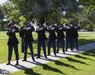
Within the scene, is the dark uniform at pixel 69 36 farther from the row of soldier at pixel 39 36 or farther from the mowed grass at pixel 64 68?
the mowed grass at pixel 64 68

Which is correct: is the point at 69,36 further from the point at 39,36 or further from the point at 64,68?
the point at 64,68

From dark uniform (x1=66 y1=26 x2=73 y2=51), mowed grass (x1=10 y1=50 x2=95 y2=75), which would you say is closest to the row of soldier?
dark uniform (x1=66 y1=26 x2=73 y2=51)

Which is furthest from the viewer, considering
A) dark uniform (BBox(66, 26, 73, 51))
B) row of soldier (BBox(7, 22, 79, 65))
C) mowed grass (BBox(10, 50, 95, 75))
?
dark uniform (BBox(66, 26, 73, 51))

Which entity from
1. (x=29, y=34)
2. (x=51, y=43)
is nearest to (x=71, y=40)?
(x=51, y=43)

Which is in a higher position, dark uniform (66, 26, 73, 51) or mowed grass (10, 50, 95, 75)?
dark uniform (66, 26, 73, 51)

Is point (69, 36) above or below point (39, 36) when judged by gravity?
below

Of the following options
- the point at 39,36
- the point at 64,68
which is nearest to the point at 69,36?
the point at 39,36

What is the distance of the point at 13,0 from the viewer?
3306 cm

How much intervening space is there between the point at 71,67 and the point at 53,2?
1983 centimetres

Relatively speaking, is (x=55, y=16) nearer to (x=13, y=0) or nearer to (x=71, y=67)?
(x=13, y=0)

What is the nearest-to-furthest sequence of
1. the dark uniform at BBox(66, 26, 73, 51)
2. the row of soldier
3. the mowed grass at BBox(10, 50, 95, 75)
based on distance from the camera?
the mowed grass at BBox(10, 50, 95, 75) → the row of soldier → the dark uniform at BBox(66, 26, 73, 51)

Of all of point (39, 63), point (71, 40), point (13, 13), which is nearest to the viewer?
point (39, 63)

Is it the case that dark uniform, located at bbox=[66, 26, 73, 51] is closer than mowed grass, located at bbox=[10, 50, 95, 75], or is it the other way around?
mowed grass, located at bbox=[10, 50, 95, 75]

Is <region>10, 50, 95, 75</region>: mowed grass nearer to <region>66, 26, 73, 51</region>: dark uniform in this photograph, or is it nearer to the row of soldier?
the row of soldier
